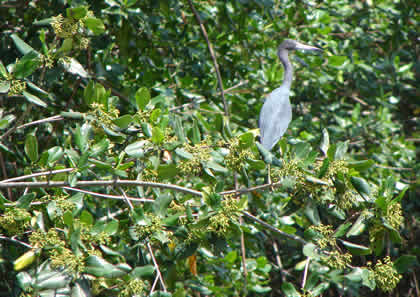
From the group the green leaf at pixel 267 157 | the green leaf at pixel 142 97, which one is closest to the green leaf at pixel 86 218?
the green leaf at pixel 142 97

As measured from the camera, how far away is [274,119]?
242 cm

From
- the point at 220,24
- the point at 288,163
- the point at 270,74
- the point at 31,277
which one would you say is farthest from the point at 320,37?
the point at 31,277

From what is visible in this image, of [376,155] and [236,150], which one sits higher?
[236,150]

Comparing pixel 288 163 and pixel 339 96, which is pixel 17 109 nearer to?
pixel 288 163

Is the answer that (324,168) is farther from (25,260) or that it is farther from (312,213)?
(25,260)

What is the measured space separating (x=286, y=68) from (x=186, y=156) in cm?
135

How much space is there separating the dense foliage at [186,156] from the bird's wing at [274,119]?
14cm

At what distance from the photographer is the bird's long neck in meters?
2.61

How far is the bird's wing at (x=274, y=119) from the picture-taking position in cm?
239

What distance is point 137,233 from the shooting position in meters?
1.49

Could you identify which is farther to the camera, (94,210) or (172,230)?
(94,210)

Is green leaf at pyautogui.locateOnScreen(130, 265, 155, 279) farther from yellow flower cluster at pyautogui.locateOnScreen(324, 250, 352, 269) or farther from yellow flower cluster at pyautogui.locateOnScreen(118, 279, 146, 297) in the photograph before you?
yellow flower cluster at pyautogui.locateOnScreen(324, 250, 352, 269)

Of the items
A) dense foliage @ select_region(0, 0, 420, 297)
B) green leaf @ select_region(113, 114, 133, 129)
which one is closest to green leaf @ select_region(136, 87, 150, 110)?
dense foliage @ select_region(0, 0, 420, 297)

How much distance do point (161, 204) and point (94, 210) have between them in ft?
2.89
